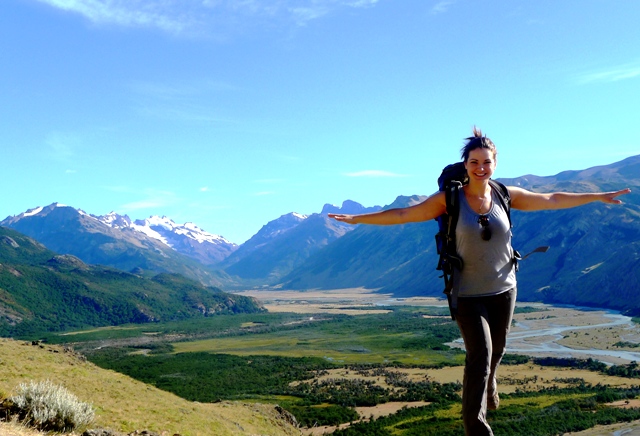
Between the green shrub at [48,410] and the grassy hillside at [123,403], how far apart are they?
2463 mm

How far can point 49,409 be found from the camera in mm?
9477

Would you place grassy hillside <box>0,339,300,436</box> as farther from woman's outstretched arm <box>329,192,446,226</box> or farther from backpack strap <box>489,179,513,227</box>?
backpack strap <box>489,179,513,227</box>

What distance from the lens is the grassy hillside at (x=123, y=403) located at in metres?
17.7

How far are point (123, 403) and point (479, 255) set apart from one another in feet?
63.5

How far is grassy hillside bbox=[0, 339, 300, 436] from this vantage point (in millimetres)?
17672

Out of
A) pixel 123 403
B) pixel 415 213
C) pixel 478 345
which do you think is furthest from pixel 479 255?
pixel 123 403

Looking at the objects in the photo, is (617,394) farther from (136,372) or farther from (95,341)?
(95,341)

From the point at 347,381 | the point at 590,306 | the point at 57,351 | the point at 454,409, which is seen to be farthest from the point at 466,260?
the point at 590,306

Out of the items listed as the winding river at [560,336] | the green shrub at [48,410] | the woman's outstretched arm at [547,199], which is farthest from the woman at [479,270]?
the winding river at [560,336]

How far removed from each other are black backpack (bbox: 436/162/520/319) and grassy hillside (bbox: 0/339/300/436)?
10.7m

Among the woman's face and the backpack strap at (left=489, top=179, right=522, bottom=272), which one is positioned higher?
the woman's face

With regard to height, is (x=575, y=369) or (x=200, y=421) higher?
(x=200, y=421)

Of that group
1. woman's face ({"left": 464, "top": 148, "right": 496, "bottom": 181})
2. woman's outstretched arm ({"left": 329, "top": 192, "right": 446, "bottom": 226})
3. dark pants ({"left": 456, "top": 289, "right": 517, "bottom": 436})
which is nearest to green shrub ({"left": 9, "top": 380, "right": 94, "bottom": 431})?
woman's outstretched arm ({"left": 329, "top": 192, "right": 446, "bottom": 226})

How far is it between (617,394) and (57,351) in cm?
5228
